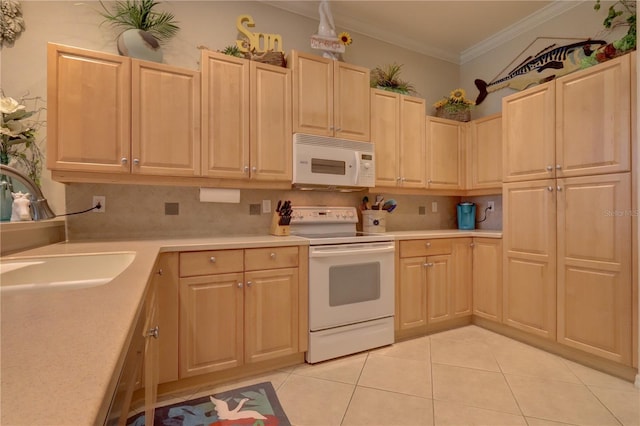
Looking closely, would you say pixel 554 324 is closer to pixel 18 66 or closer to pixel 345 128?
pixel 345 128

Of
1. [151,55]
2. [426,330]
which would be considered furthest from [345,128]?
[426,330]

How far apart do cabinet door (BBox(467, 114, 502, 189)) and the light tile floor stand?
5.07 feet

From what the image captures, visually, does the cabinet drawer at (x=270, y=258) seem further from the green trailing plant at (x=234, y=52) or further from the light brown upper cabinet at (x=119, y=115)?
the green trailing plant at (x=234, y=52)

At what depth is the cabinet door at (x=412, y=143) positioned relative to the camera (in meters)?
2.97

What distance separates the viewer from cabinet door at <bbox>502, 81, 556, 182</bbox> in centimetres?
238

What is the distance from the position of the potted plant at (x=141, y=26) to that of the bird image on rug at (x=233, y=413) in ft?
7.27

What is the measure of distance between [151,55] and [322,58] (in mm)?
1247

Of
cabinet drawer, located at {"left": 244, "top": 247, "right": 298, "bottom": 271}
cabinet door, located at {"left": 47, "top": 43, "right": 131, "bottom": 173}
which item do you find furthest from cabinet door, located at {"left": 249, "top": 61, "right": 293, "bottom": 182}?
cabinet door, located at {"left": 47, "top": 43, "right": 131, "bottom": 173}

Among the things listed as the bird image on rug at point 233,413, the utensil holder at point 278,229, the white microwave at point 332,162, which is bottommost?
the bird image on rug at point 233,413

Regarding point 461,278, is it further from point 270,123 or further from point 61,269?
point 61,269

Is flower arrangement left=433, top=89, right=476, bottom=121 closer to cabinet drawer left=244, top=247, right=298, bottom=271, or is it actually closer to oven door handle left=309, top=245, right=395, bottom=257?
oven door handle left=309, top=245, right=395, bottom=257

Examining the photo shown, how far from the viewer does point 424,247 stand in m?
2.71

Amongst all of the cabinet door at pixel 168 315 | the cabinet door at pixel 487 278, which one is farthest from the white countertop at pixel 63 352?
the cabinet door at pixel 487 278

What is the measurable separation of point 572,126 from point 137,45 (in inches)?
120
